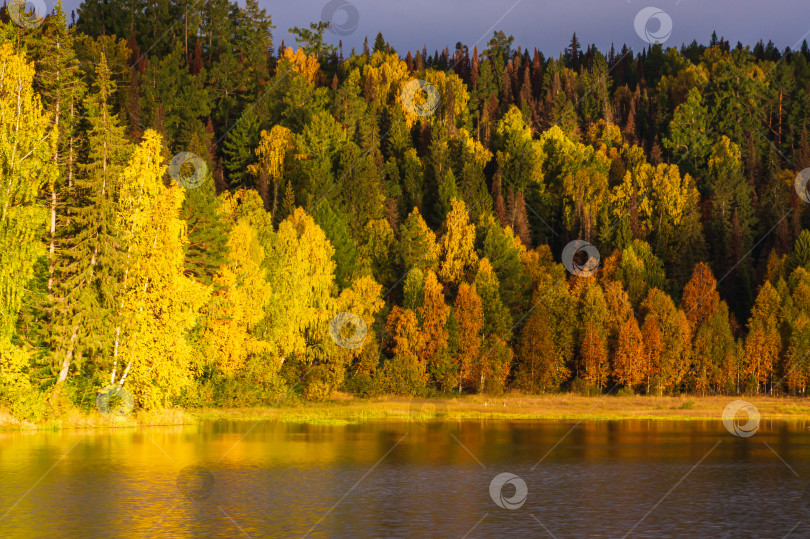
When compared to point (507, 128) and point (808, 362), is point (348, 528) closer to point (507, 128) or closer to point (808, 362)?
point (808, 362)

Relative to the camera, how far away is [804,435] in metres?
62.8

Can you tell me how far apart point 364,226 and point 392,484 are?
74.2 meters

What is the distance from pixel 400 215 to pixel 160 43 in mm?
66409

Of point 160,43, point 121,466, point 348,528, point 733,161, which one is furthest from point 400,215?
point 348,528

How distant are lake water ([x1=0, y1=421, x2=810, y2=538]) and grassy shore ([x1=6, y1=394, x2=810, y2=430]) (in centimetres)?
337

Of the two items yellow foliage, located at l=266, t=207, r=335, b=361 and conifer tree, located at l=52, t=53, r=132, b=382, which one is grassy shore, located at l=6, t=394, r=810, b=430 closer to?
conifer tree, located at l=52, t=53, r=132, b=382

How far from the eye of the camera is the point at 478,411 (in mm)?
78812

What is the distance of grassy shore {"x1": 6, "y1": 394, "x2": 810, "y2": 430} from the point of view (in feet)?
204

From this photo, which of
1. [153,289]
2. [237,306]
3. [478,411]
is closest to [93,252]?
[153,289]

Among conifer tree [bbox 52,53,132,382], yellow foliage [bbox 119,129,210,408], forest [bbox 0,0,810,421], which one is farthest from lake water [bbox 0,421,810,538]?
forest [bbox 0,0,810,421]

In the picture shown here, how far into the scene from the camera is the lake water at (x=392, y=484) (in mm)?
30422

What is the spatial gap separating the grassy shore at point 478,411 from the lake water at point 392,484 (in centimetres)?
337

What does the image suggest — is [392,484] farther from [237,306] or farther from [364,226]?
[364,226]

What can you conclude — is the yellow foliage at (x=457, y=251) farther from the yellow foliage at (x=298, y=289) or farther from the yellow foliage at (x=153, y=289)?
the yellow foliage at (x=153, y=289)
